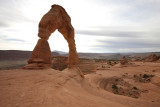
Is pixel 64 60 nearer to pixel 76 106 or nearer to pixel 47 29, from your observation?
pixel 47 29

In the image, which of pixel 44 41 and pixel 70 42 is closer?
pixel 44 41

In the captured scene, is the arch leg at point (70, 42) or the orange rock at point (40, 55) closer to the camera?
the orange rock at point (40, 55)

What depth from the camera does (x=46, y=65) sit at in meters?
6.95

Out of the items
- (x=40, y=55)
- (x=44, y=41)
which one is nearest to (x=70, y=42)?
(x=44, y=41)

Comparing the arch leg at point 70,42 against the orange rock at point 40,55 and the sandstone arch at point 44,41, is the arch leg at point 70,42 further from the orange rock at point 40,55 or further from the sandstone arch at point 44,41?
the orange rock at point 40,55

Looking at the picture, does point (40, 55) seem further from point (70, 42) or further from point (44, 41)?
point (70, 42)

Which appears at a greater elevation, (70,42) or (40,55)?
(70,42)

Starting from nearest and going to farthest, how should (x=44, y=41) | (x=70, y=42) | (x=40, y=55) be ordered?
1. (x=40, y=55)
2. (x=44, y=41)
3. (x=70, y=42)

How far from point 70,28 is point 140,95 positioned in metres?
9.06

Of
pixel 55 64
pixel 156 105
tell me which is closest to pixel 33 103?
pixel 156 105

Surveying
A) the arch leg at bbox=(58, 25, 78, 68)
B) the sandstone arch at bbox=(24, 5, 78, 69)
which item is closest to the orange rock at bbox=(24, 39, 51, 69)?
the sandstone arch at bbox=(24, 5, 78, 69)

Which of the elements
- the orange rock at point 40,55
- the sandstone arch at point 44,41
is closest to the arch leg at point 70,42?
the sandstone arch at point 44,41

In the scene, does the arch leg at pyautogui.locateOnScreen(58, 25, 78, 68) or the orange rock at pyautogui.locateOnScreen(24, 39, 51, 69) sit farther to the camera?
the arch leg at pyautogui.locateOnScreen(58, 25, 78, 68)

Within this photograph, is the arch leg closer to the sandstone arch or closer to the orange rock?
the sandstone arch
